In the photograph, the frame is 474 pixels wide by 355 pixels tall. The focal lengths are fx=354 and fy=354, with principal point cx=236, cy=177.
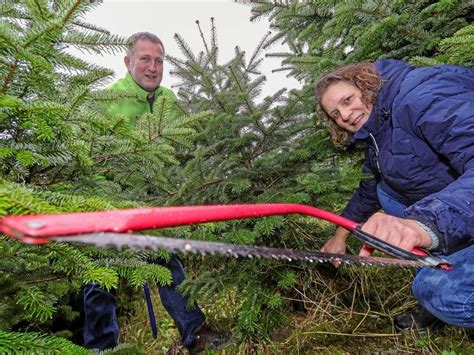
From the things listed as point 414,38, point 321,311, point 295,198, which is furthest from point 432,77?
point 321,311

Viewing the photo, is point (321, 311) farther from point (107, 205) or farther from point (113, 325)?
point (107, 205)

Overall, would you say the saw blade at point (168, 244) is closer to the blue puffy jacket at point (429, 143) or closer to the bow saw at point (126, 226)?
the bow saw at point (126, 226)

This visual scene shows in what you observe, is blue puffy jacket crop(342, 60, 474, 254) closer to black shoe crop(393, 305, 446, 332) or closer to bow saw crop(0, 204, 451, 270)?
bow saw crop(0, 204, 451, 270)

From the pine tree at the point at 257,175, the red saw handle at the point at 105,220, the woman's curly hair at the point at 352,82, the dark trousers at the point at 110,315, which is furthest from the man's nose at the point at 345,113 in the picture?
the dark trousers at the point at 110,315

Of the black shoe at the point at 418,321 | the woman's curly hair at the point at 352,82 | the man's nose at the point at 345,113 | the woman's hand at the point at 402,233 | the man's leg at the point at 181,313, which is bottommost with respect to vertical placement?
the black shoe at the point at 418,321

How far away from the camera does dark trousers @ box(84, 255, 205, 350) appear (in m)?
2.76

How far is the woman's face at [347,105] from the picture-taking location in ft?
7.18

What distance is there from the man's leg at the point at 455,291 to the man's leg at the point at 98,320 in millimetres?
2265

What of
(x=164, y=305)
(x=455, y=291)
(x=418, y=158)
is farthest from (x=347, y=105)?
(x=164, y=305)

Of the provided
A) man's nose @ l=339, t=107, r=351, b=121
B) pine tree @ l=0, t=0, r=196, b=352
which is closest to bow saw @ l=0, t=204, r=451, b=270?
pine tree @ l=0, t=0, r=196, b=352

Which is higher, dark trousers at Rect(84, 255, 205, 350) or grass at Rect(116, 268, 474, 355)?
dark trousers at Rect(84, 255, 205, 350)

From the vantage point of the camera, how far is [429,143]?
1810mm

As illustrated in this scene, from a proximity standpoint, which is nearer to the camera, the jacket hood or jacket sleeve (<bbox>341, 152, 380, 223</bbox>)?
the jacket hood

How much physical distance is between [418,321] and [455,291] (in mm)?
1047
